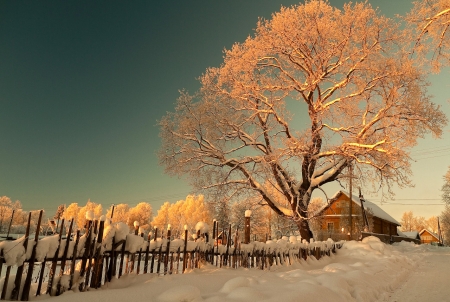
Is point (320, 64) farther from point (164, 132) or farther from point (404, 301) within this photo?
point (404, 301)

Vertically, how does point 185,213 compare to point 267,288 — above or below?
above

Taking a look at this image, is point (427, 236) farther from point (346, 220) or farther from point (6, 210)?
point (6, 210)

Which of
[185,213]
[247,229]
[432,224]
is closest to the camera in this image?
[247,229]

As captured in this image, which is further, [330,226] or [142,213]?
[142,213]

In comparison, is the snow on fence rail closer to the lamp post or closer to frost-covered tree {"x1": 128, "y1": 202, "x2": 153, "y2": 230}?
the lamp post

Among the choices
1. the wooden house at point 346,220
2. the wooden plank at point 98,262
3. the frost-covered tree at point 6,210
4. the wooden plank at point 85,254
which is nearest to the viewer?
the wooden plank at point 85,254

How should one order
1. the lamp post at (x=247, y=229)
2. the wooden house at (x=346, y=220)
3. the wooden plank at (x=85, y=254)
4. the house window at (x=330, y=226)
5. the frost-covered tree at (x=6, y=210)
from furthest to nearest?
the frost-covered tree at (x=6, y=210) → the house window at (x=330, y=226) → the wooden house at (x=346, y=220) → the lamp post at (x=247, y=229) → the wooden plank at (x=85, y=254)

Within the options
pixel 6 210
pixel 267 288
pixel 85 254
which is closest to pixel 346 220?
pixel 267 288

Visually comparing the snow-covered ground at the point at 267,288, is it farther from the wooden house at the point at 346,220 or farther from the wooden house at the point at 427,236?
the wooden house at the point at 427,236

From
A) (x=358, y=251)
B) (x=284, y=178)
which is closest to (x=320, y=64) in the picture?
(x=284, y=178)

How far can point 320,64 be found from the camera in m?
14.3

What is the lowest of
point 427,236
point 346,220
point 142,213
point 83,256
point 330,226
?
point 427,236

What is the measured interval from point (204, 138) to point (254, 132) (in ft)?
8.55

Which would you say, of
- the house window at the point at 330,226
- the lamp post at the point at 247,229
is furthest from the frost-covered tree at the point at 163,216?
the lamp post at the point at 247,229
